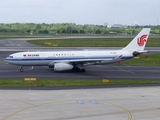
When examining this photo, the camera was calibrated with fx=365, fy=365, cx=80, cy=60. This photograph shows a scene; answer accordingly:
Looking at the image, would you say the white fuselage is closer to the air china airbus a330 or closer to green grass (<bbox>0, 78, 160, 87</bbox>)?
the air china airbus a330

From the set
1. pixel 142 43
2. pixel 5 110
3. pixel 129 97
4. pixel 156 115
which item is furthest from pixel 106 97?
pixel 142 43

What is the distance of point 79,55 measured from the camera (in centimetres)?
5969

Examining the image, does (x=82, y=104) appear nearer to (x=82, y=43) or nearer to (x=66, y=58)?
(x=66, y=58)

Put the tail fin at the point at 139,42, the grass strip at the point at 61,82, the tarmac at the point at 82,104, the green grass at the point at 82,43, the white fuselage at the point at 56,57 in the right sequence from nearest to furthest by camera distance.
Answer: the tarmac at the point at 82,104, the grass strip at the point at 61,82, the white fuselage at the point at 56,57, the tail fin at the point at 139,42, the green grass at the point at 82,43

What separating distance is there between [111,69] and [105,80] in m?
14.2

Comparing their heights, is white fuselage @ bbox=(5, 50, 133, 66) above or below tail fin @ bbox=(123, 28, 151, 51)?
below

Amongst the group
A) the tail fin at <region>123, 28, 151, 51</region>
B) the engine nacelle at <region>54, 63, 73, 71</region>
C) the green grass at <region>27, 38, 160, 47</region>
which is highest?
the tail fin at <region>123, 28, 151, 51</region>

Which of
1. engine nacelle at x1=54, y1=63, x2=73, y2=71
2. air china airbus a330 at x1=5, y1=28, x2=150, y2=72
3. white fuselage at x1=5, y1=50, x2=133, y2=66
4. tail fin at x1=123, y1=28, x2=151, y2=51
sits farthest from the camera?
tail fin at x1=123, y1=28, x2=151, y2=51

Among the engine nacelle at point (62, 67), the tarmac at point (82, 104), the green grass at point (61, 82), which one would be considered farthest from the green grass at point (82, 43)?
the tarmac at point (82, 104)

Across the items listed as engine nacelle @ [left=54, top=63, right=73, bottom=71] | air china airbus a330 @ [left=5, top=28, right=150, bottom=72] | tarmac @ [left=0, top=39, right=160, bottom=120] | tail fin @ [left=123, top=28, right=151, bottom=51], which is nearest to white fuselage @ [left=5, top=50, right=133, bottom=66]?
air china airbus a330 @ [left=5, top=28, right=150, bottom=72]

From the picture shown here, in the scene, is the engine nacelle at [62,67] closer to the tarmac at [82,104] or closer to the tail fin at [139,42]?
the tail fin at [139,42]

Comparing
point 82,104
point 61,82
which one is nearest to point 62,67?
point 61,82

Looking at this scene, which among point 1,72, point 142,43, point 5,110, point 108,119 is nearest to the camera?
point 108,119

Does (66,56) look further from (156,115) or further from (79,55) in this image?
(156,115)
